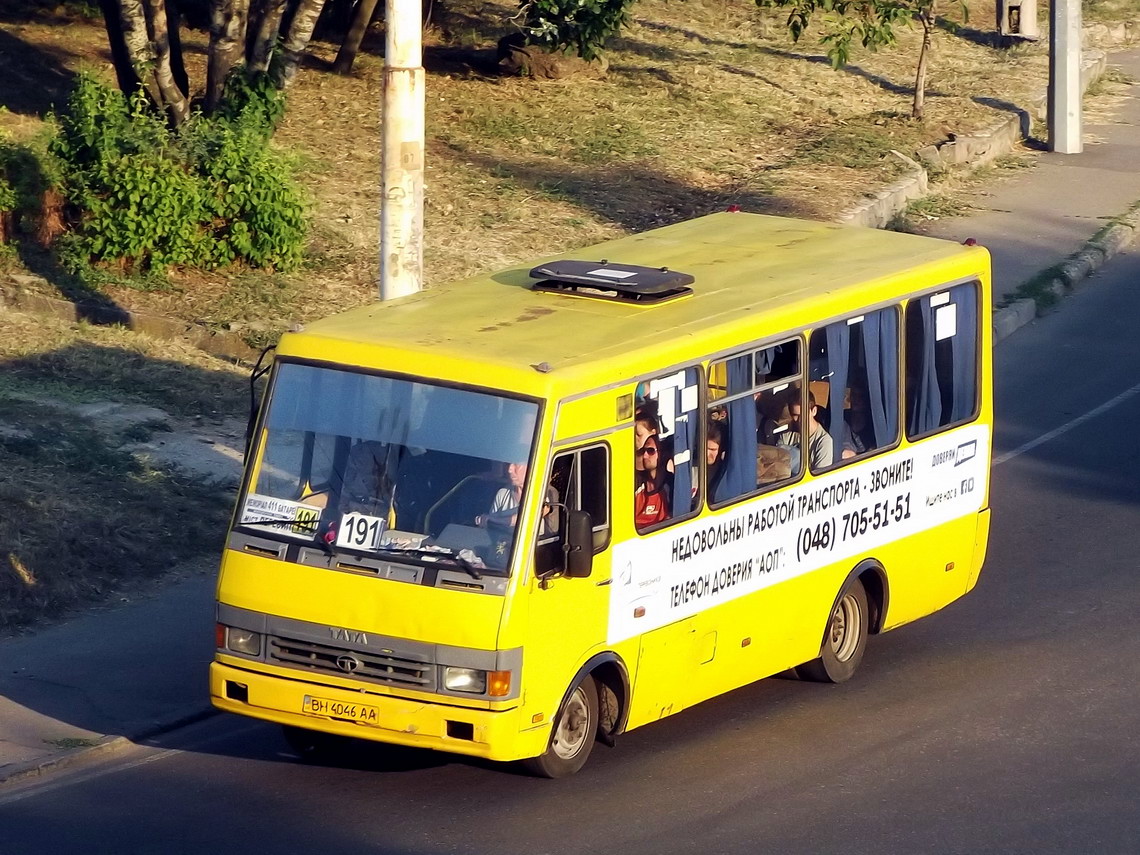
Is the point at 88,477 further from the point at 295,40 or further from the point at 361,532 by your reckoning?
the point at 295,40

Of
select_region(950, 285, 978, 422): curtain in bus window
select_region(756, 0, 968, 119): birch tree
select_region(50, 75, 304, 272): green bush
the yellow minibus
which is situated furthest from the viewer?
select_region(756, 0, 968, 119): birch tree

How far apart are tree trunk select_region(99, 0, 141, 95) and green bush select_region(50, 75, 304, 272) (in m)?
1.52

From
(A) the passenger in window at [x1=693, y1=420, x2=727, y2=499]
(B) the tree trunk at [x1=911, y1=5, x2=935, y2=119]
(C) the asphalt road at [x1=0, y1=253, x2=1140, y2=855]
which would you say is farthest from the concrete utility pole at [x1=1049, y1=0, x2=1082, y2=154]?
(A) the passenger in window at [x1=693, y1=420, x2=727, y2=499]

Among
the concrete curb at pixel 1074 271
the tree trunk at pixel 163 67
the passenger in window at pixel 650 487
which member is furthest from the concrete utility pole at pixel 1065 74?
the passenger in window at pixel 650 487

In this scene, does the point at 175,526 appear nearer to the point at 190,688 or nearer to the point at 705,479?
the point at 190,688

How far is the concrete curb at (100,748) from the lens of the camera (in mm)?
8812

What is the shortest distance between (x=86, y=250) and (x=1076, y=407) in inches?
358

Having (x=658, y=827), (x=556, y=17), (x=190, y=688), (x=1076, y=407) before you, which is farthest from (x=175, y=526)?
(x=556, y=17)

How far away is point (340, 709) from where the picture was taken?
27.1ft

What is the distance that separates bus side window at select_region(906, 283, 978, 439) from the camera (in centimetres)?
1066

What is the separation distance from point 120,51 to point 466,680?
12964mm

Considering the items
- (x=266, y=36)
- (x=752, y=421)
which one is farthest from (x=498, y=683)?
(x=266, y=36)

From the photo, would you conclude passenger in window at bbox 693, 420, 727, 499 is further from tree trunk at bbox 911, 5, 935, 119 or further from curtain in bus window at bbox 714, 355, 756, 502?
tree trunk at bbox 911, 5, 935, 119

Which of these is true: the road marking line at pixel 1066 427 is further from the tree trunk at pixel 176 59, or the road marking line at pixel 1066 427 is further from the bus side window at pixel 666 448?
the tree trunk at pixel 176 59
